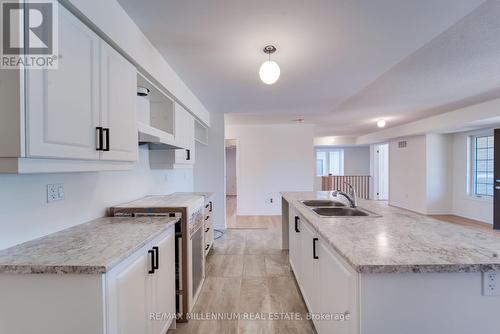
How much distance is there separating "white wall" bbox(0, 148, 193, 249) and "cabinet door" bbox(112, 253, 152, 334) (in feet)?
2.05

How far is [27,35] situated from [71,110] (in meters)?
0.34

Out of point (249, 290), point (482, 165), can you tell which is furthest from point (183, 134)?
point (482, 165)

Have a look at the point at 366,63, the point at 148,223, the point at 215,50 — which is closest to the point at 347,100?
the point at 366,63

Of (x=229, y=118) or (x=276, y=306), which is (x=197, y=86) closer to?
(x=229, y=118)

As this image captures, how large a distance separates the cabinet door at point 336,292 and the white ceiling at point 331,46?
5.41 ft

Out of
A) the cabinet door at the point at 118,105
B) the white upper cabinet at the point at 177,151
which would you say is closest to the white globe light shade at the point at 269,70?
the cabinet door at the point at 118,105

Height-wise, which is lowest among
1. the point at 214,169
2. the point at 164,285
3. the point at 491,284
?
the point at 164,285

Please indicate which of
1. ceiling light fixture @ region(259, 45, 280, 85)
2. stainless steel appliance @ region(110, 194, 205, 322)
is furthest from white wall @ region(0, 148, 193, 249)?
ceiling light fixture @ region(259, 45, 280, 85)

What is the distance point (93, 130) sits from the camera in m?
1.38

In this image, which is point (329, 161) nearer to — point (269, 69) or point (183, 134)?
point (183, 134)

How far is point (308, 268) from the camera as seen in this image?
202 cm

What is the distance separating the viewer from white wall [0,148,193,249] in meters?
1.27

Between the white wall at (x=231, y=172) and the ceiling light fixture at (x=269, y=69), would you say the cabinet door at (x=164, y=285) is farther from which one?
the white wall at (x=231, y=172)

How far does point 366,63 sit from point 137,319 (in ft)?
9.70
